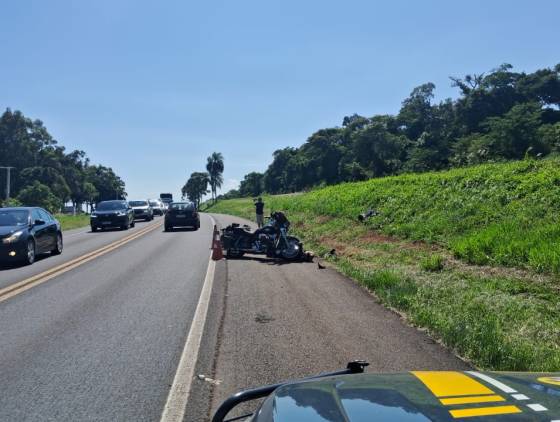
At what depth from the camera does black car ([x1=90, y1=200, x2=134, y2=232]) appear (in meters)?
28.1

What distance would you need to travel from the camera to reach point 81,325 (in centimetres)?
703

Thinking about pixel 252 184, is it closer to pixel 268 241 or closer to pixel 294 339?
pixel 268 241

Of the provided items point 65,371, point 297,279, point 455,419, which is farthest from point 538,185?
point 455,419

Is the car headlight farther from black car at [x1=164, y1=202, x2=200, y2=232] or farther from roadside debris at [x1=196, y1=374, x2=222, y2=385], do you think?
black car at [x1=164, y1=202, x2=200, y2=232]

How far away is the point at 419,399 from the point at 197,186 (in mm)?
139266

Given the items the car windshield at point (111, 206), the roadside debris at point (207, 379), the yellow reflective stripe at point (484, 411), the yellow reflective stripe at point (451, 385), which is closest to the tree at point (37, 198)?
the car windshield at point (111, 206)

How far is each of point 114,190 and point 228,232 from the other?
139m

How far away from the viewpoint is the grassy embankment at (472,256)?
250 inches

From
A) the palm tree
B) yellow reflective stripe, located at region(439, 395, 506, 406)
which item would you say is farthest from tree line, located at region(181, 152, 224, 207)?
yellow reflective stripe, located at region(439, 395, 506, 406)

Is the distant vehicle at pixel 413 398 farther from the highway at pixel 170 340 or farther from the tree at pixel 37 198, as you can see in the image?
the tree at pixel 37 198

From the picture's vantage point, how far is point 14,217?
1477 cm

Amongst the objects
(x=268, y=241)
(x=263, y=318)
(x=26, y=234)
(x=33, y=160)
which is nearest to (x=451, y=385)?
(x=263, y=318)

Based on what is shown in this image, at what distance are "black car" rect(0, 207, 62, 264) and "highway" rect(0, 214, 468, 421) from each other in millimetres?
2237

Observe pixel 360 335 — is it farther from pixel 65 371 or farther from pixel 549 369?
pixel 65 371
